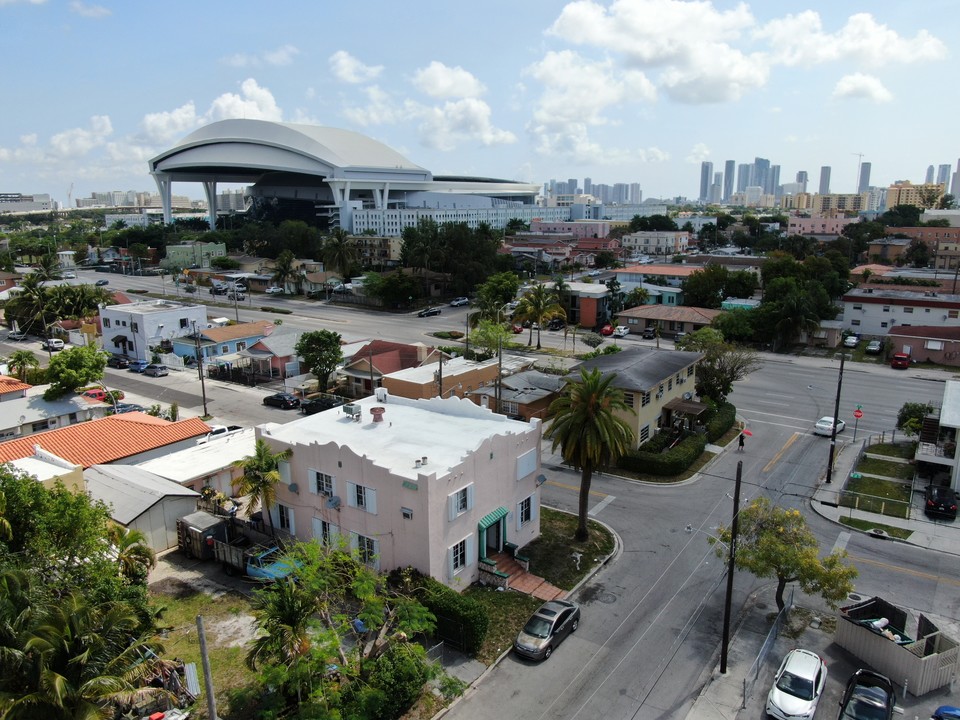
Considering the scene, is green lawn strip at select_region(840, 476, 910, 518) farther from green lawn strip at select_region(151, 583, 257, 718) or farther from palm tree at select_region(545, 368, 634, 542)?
green lawn strip at select_region(151, 583, 257, 718)

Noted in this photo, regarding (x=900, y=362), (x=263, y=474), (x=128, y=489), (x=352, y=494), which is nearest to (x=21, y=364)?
(x=128, y=489)

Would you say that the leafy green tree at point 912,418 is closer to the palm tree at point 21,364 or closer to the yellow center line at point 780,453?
the yellow center line at point 780,453

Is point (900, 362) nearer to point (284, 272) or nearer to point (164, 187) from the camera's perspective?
point (284, 272)

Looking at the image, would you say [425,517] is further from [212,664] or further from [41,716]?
[41,716]

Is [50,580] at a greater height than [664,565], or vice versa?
[50,580]

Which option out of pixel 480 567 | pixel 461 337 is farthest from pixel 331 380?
pixel 480 567

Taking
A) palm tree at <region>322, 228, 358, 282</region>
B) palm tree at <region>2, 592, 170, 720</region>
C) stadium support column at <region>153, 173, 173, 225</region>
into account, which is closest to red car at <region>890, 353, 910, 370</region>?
palm tree at <region>2, 592, 170, 720</region>

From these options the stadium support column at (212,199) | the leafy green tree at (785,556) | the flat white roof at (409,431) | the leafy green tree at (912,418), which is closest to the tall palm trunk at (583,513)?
the flat white roof at (409,431)
